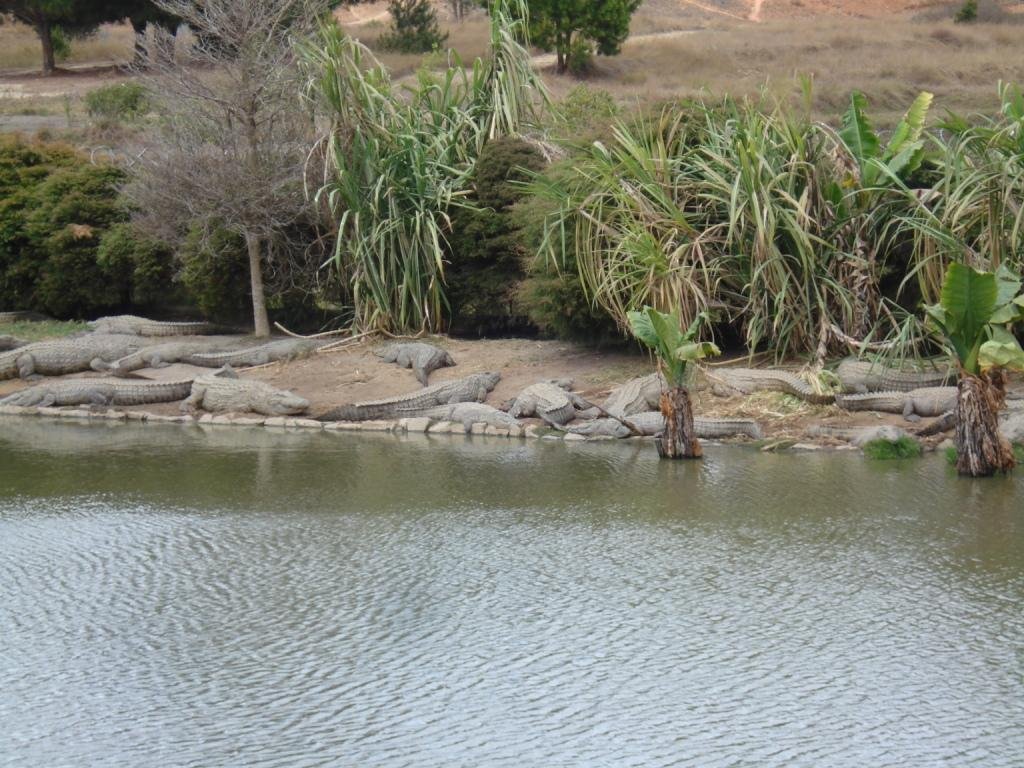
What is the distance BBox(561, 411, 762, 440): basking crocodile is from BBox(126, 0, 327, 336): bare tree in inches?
269

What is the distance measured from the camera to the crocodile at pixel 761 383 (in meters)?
12.4

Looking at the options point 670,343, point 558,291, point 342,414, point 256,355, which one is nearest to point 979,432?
point 670,343

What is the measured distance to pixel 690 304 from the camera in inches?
526

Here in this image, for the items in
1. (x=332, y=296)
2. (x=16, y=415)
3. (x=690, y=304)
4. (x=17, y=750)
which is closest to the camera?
(x=17, y=750)

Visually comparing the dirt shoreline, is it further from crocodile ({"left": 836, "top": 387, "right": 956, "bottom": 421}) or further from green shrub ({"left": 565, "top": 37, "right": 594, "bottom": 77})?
green shrub ({"left": 565, "top": 37, "right": 594, "bottom": 77})

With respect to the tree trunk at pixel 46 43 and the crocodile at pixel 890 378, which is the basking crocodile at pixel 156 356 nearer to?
the crocodile at pixel 890 378

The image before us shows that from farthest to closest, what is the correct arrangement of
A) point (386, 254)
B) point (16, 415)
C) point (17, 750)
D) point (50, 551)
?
point (386, 254) → point (16, 415) → point (50, 551) → point (17, 750)

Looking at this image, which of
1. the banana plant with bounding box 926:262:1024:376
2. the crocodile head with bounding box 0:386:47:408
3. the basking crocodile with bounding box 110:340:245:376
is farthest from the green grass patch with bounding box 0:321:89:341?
the banana plant with bounding box 926:262:1024:376

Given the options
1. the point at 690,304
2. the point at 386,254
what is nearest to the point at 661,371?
the point at 690,304

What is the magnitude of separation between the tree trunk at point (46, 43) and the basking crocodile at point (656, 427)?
3216cm

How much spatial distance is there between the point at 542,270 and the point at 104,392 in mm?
5197

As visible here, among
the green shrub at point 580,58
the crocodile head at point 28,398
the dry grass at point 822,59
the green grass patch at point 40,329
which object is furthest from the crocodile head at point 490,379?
the green shrub at point 580,58

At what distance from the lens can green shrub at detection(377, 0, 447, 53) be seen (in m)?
42.0

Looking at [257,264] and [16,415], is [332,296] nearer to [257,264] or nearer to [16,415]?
[257,264]
